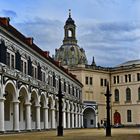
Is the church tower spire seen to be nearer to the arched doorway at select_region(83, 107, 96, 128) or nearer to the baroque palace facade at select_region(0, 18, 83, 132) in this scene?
the arched doorway at select_region(83, 107, 96, 128)

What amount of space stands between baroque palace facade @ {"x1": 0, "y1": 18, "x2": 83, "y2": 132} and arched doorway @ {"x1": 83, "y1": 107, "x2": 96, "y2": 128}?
97.0ft

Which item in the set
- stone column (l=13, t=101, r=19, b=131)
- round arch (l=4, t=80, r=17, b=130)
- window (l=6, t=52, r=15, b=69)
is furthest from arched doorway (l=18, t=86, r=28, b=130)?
window (l=6, t=52, r=15, b=69)

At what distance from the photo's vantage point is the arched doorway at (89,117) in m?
105

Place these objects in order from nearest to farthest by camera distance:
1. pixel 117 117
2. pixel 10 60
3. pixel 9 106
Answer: pixel 10 60, pixel 9 106, pixel 117 117

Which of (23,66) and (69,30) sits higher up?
(69,30)

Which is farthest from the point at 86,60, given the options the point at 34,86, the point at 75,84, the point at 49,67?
the point at 34,86

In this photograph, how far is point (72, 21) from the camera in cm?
12256

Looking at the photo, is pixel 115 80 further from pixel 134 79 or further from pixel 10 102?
pixel 10 102

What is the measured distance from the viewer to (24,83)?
49188 mm

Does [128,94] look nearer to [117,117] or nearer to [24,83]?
[117,117]

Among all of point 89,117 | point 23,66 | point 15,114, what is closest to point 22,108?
point 23,66

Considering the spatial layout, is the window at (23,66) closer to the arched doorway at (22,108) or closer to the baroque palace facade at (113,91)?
the arched doorway at (22,108)

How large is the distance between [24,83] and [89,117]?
58.6 metres

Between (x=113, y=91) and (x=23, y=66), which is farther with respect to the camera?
(x=113, y=91)
